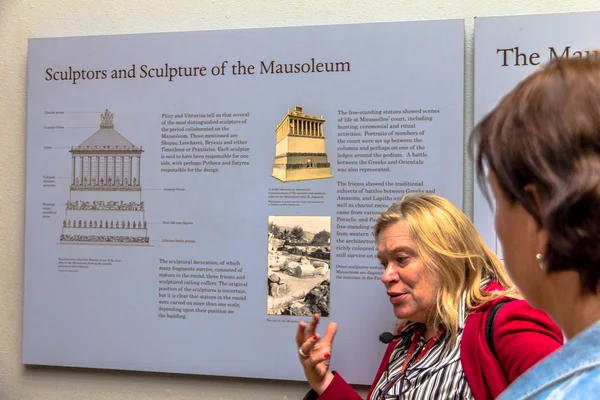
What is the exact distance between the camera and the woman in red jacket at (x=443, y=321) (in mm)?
1320

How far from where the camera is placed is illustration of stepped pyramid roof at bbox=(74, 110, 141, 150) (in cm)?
205

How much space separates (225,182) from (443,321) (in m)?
0.84

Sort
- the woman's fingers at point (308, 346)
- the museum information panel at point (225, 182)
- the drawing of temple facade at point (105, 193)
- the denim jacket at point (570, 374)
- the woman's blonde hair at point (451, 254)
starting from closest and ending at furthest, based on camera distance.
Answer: the denim jacket at point (570, 374), the woman's blonde hair at point (451, 254), the woman's fingers at point (308, 346), the museum information panel at point (225, 182), the drawing of temple facade at point (105, 193)

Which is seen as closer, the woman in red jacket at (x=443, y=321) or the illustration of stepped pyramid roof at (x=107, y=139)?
the woman in red jacket at (x=443, y=321)

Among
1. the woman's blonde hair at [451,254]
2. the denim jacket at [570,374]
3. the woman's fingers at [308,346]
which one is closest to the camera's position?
the denim jacket at [570,374]

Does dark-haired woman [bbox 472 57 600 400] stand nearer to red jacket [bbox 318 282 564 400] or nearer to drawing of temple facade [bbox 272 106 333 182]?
red jacket [bbox 318 282 564 400]

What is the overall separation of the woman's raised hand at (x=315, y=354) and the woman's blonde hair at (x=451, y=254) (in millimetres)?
315

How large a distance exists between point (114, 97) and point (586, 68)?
1732 millimetres

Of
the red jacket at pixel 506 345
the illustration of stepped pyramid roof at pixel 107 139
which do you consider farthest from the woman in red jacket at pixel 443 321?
the illustration of stepped pyramid roof at pixel 107 139

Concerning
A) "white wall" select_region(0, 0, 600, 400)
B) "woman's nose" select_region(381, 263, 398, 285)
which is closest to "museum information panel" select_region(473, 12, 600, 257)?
"white wall" select_region(0, 0, 600, 400)

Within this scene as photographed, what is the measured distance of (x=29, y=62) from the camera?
2.12m

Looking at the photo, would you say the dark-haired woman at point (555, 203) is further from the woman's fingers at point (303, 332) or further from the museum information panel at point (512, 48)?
the museum information panel at point (512, 48)

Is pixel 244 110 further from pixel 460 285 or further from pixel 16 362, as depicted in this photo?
pixel 16 362

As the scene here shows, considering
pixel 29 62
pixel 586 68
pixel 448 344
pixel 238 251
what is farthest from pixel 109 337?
pixel 586 68
